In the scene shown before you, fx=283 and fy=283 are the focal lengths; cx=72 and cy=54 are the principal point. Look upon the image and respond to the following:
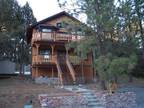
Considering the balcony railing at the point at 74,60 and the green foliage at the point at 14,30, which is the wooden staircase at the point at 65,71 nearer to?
the balcony railing at the point at 74,60

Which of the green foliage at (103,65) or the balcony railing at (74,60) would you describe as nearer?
the green foliage at (103,65)

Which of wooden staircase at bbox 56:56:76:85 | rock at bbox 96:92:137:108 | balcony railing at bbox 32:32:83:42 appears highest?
balcony railing at bbox 32:32:83:42

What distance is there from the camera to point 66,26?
835 inches

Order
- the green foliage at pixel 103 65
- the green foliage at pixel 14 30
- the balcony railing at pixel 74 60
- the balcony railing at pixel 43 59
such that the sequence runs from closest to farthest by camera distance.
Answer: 1. the green foliage at pixel 103 65
2. the balcony railing at pixel 74 60
3. the balcony railing at pixel 43 59
4. the green foliage at pixel 14 30

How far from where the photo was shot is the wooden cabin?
2838cm

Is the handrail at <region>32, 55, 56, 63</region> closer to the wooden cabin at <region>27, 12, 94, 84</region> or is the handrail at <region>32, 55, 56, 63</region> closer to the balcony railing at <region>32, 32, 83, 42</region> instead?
the wooden cabin at <region>27, 12, 94, 84</region>

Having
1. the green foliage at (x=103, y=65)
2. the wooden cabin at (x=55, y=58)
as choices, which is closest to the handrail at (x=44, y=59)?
the wooden cabin at (x=55, y=58)

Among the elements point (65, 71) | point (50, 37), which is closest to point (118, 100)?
point (65, 71)

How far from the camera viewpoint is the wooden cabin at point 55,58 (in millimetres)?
28375

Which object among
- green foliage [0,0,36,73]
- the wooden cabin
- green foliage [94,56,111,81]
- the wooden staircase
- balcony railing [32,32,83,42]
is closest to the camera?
green foliage [94,56,111,81]

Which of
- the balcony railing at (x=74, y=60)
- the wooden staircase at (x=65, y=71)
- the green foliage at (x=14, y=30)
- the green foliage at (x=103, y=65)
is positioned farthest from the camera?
the green foliage at (x=14, y=30)

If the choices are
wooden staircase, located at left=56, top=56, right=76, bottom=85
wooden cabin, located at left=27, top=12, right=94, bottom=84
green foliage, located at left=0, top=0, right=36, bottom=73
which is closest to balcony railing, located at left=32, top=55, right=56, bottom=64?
wooden cabin, located at left=27, top=12, right=94, bottom=84

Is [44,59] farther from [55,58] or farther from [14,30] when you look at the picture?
[14,30]

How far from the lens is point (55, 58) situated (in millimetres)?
29453
